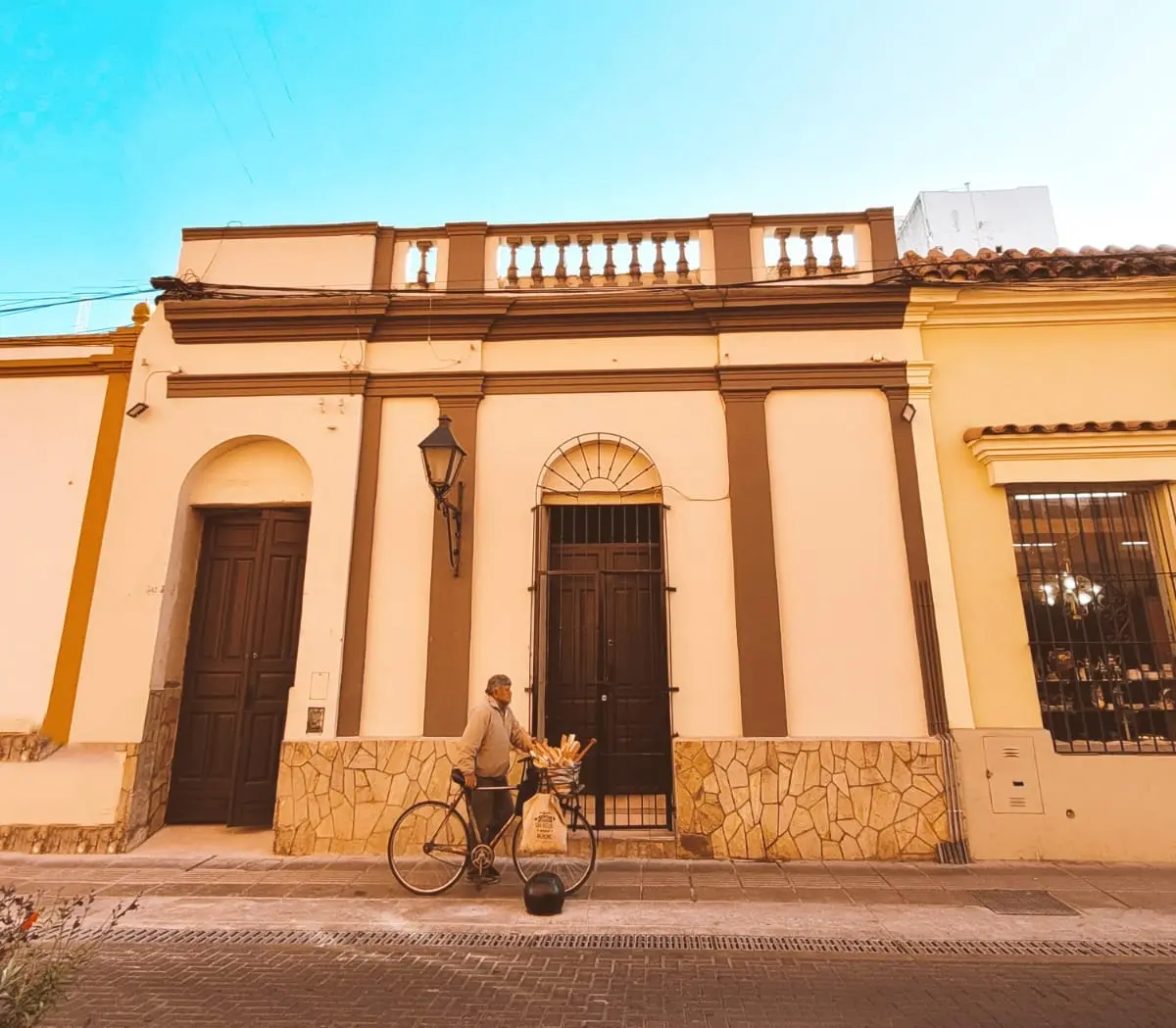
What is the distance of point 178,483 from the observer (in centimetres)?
718

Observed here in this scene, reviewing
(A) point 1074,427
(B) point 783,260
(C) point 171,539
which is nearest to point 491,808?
(C) point 171,539

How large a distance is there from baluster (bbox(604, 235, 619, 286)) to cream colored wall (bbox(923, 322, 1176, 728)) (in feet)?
11.4

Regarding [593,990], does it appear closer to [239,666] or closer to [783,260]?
[239,666]

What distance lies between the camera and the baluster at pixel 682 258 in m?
7.55

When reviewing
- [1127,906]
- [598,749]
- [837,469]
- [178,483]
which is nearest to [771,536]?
[837,469]

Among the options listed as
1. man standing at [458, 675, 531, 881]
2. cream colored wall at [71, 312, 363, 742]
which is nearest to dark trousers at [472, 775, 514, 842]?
man standing at [458, 675, 531, 881]

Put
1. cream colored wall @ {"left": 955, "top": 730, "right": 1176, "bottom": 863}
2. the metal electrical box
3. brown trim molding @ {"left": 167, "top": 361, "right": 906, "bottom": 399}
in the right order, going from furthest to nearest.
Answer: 1. brown trim molding @ {"left": 167, "top": 361, "right": 906, "bottom": 399}
2. the metal electrical box
3. cream colored wall @ {"left": 955, "top": 730, "right": 1176, "bottom": 863}

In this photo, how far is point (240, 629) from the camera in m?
7.31

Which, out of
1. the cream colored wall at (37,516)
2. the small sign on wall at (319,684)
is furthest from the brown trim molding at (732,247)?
the cream colored wall at (37,516)

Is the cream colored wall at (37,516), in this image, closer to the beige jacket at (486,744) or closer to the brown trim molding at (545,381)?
the brown trim molding at (545,381)

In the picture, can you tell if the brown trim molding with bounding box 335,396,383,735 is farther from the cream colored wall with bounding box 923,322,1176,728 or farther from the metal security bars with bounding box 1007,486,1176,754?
the metal security bars with bounding box 1007,486,1176,754

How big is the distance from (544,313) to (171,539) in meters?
4.58

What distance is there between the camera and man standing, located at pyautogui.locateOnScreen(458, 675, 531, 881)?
212 inches

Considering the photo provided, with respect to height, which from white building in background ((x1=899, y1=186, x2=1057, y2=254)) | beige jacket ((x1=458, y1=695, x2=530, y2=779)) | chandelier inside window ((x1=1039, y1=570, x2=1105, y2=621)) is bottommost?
beige jacket ((x1=458, y1=695, x2=530, y2=779))
